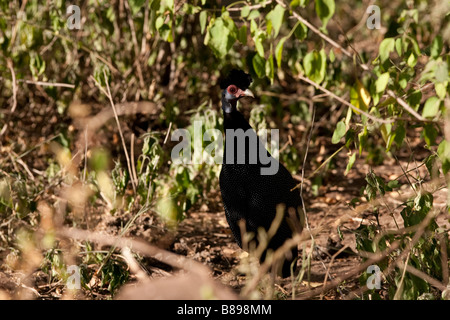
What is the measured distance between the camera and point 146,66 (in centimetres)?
646

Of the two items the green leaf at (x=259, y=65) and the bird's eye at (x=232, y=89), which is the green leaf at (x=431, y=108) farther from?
the bird's eye at (x=232, y=89)

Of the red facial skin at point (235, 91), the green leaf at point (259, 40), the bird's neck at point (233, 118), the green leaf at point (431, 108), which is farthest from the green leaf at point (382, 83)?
the red facial skin at point (235, 91)

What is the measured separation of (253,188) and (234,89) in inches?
A: 28.3

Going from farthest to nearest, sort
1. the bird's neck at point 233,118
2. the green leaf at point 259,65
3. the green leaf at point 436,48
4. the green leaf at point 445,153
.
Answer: the bird's neck at point 233,118, the green leaf at point 259,65, the green leaf at point 445,153, the green leaf at point 436,48

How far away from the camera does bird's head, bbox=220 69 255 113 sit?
14.0 ft

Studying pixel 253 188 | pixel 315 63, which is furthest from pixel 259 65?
pixel 253 188

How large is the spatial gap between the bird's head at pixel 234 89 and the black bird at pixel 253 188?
109 millimetres

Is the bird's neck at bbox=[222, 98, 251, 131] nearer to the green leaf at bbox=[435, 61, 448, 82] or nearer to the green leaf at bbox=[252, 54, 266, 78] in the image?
the green leaf at bbox=[252, 54, 266, 78]

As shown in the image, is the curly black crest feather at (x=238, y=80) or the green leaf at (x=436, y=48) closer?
the green leaf at (x=436, y=48)

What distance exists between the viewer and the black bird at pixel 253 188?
4016 millimetres

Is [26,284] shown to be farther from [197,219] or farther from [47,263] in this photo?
[197,219]

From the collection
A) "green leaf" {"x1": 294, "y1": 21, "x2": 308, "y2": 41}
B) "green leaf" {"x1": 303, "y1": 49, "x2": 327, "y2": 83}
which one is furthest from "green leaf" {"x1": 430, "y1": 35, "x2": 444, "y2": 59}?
"green leaf" {"x1": 294, "y1": 21, "x2": 308, "y2": 41}

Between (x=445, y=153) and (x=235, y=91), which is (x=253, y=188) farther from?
(x=445, y=153)

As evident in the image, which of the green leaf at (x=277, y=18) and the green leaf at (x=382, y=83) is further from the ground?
the green leaf at (x=277, y=18)
